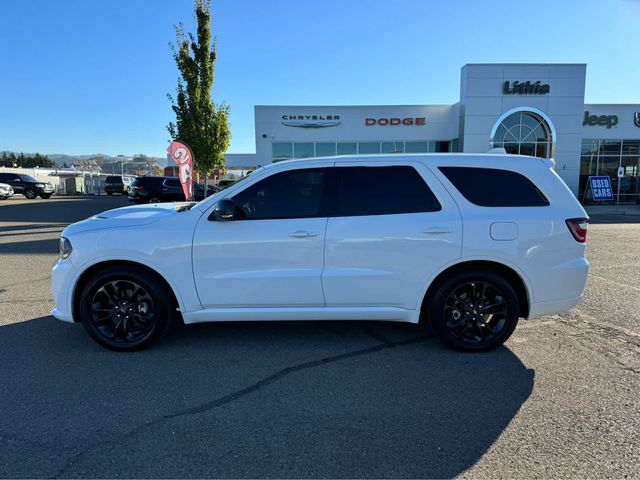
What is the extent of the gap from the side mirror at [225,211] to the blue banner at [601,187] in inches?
1006

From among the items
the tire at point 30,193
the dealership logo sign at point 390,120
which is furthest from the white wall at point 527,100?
the tire at point 30,193

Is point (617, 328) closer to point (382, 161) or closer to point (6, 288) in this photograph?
point (382, 161)

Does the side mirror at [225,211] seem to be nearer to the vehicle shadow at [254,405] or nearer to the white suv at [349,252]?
the white suv at [349,252]

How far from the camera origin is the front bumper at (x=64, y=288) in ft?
13.1

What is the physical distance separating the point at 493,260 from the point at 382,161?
1.41 meters

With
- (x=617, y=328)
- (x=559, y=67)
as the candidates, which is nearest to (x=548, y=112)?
(x=559, y=67)

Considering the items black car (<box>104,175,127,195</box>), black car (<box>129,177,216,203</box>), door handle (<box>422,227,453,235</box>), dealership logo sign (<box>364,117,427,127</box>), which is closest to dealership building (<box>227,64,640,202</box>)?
dealership logo sign (<box>364,117,427,127</box>)

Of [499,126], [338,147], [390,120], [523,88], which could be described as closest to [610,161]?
[523,88]

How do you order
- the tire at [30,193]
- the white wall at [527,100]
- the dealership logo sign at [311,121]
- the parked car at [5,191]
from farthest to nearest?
1. the tire at [30,193]
2. the parked car at [5,191]
3. the dealership logo sign at [311,121]
4. the white wall at [527,100]

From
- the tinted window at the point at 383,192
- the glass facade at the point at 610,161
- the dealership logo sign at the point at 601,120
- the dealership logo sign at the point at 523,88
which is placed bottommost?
the tinted window at the point at 383,192

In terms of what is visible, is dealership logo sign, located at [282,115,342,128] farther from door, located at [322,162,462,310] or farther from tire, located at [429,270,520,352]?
tire, located at [429,270,520,352]

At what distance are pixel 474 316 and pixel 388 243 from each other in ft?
3.69

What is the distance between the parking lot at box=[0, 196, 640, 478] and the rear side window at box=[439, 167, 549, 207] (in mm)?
1474

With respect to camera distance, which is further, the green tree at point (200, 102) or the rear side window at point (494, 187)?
the green tree at point (200, 102)
